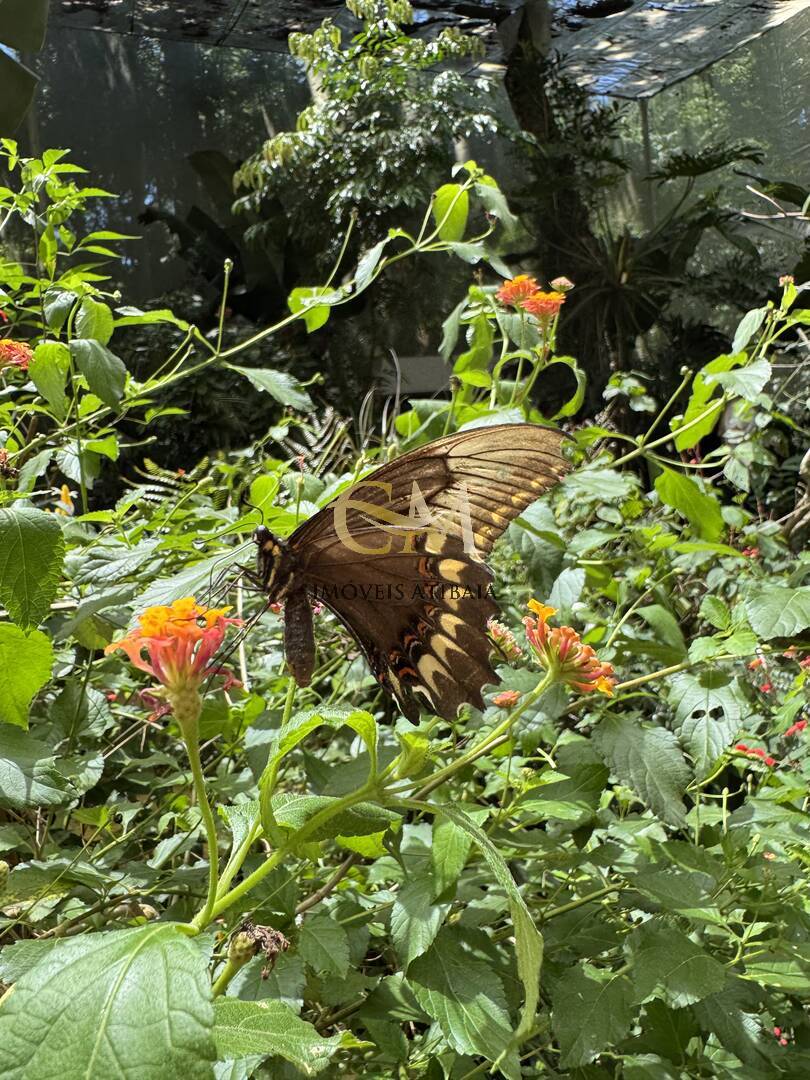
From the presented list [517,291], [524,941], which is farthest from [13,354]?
[524,941]

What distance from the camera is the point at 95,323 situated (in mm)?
898

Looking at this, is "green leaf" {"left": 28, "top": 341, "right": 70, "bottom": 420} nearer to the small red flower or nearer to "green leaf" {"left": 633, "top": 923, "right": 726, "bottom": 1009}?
the small red flower

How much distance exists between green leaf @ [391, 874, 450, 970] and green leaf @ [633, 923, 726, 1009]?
0.15 metres

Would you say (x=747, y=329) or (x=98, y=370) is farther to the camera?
(x=747, y=329)

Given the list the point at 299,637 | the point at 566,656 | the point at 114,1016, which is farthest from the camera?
the point at 299,637

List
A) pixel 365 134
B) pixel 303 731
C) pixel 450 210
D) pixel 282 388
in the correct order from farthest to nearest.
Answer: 1. pixel 365 134
2. pixel 450 210
3. pixel 282 388
4. pixel 303 731

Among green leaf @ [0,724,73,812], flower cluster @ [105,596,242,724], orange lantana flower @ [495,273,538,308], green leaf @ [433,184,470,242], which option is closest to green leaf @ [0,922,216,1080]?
flower cluster @ [105,596,242,724]

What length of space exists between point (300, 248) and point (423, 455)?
704cm

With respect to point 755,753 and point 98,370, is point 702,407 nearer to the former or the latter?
point 755,753

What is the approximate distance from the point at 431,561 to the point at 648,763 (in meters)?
0.24

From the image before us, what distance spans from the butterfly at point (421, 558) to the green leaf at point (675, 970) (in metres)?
0.22

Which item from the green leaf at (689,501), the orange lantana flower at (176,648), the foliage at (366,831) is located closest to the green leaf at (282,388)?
the foliage at (366,831)

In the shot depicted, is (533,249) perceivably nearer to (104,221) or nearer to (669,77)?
(669,77)

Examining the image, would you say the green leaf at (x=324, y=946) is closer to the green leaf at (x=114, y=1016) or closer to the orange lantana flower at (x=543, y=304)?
the green leaf at (x=114, y=1016)
